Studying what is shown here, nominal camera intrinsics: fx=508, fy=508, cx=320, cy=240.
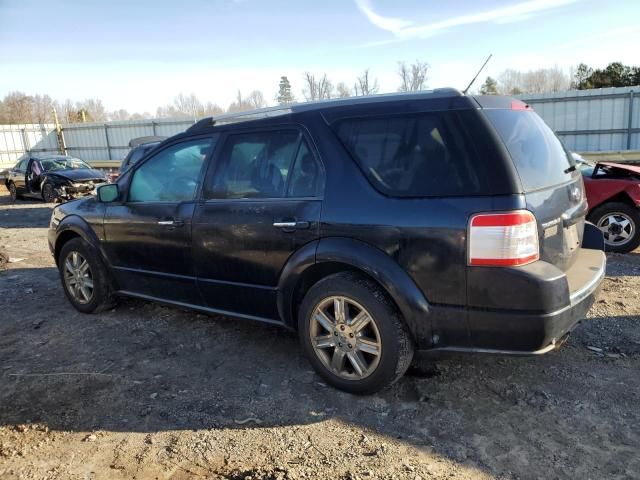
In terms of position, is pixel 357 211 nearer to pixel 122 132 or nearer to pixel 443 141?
Answer: pixel 443 141

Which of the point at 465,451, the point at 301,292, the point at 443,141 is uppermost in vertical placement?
the point at 443,141

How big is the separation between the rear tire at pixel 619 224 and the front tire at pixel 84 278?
6.10 metres

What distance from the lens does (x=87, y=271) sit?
512cm

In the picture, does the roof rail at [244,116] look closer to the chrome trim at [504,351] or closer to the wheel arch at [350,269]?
the wheel arch at [350,269]

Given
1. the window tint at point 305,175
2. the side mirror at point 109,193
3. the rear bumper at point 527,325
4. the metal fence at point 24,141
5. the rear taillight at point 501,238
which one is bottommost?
the rear bumper at point 527,325

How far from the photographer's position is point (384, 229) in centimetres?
305

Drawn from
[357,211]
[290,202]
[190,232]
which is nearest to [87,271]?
[190,232]

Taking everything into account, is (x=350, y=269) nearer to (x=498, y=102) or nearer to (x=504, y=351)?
(x=504, y=351)

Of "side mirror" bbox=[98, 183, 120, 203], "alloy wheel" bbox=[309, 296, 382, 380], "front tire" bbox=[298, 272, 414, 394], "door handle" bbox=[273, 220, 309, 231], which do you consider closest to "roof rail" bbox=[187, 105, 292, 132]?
"door handle" bbox=[273, 220, 309, 231]

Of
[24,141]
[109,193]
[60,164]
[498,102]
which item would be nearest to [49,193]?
[60,164]

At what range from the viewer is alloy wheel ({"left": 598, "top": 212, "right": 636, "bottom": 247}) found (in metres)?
6.71

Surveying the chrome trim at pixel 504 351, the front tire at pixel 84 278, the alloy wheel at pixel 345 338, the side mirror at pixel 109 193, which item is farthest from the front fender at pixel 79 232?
the chrome trim at pixel 504 351

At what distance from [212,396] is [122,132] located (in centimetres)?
2725

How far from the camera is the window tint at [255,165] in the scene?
3.60 metres
